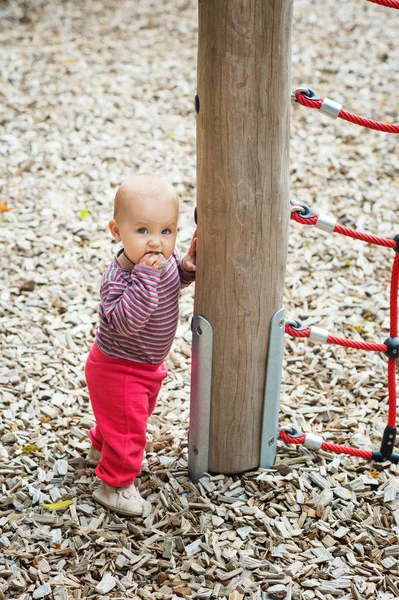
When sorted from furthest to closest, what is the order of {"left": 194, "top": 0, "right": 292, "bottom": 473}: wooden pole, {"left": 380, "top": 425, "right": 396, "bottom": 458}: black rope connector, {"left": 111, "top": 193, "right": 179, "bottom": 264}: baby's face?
1. {"left": 380, "top": 425, "right": 396, "bottom": 458}: black rope connector
2. {"left": 111, "top": 193, "right": 179, "bottom": 264}: baby's face
3. {"left": 194, "top": 0, "right": 292, "bottom": 473}: wooden pole

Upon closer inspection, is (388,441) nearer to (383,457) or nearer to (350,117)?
(383,457)

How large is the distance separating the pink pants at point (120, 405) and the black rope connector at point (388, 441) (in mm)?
926

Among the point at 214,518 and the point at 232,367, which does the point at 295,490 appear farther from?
the point at 232,367

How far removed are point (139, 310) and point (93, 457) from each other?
0.85 m

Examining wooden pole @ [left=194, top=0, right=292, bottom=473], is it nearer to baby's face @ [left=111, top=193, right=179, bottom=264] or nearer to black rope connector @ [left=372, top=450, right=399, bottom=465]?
baby's face @ [left=111, top=193, right=179, bottom=264]

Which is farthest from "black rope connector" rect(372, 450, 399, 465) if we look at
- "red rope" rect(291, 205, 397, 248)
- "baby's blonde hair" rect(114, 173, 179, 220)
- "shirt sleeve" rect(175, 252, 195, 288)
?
"baby's blonde hair" rect(114, 173, 179, 220)

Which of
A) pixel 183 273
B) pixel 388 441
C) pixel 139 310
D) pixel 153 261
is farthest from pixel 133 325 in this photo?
pixel 388 441

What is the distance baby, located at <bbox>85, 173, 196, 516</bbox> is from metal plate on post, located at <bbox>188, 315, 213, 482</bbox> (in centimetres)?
10

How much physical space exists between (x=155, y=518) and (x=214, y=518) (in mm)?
210

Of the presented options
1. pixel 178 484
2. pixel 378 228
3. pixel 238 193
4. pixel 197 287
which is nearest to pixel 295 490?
pixel 178 484

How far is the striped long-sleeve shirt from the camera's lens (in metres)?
2.46

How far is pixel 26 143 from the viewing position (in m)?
5.59

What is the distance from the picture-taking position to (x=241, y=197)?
2.39 m

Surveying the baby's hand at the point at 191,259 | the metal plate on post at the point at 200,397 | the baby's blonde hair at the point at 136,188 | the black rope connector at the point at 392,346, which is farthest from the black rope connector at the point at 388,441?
the baby's blonde hair at the point at 136,188
